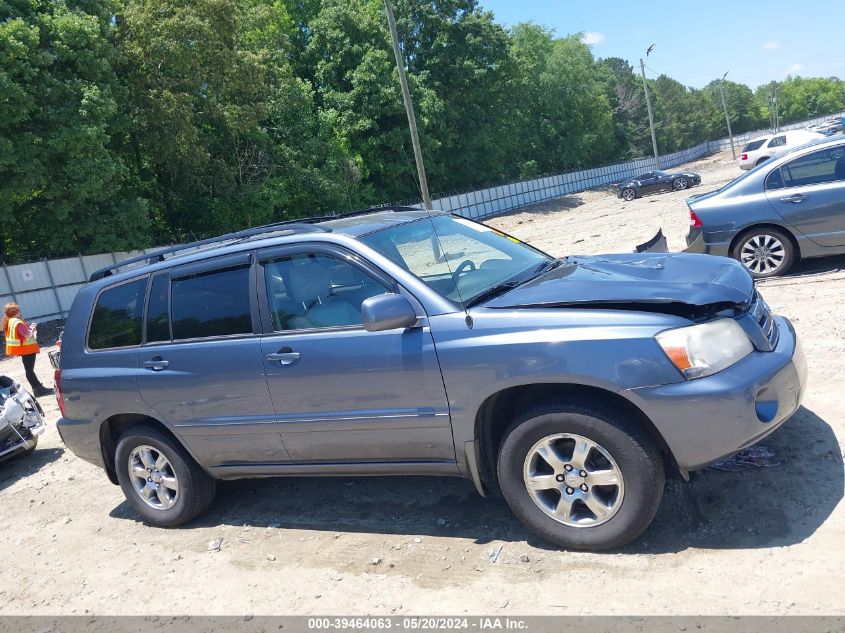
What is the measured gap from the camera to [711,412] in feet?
11.1

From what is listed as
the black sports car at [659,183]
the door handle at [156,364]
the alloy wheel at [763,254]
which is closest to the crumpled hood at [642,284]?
the door handle at [156,364]

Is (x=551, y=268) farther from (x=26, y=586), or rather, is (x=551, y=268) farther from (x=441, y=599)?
(x=26, y=586)

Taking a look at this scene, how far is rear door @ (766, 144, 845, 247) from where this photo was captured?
8.30 metres

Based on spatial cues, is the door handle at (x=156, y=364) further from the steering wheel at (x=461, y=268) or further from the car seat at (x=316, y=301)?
the steering wheel at (x=461, y=268)

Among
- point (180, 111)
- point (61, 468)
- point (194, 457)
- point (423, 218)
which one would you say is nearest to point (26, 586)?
point (194, 457)

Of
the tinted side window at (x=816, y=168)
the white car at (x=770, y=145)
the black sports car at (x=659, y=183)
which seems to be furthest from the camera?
the black sports car at (x=659, y=183)

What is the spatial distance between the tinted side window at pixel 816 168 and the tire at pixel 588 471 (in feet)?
21.1

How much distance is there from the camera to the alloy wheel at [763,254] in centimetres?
880

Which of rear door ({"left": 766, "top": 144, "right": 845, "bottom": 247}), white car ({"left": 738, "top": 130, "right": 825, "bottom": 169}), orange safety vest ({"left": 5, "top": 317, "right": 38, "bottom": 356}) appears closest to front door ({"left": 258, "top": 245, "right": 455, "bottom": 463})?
rear door ({"left": 766, "top": 144, "right": 845, "bottom": 247})

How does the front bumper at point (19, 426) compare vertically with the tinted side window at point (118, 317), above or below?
below

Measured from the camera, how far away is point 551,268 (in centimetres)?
471

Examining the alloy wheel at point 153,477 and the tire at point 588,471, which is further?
the alloy wheel at point 153,477

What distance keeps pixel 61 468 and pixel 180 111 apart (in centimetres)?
2489

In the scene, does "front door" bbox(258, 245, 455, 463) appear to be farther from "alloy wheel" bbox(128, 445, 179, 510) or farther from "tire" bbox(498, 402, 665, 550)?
"alloy wheel" bbox(128, 445, 179, 510)
